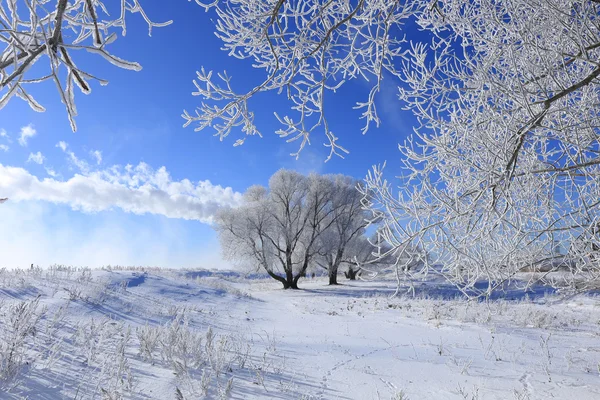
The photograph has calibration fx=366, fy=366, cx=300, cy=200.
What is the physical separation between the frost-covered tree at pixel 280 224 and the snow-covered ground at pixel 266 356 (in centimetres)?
1573

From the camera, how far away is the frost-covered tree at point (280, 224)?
2412 cm

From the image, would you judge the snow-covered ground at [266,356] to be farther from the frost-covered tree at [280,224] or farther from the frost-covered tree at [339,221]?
the frost-covered tree at [339,221]

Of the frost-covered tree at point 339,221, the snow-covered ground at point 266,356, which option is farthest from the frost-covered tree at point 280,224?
the snow-covered ground at point 266,356

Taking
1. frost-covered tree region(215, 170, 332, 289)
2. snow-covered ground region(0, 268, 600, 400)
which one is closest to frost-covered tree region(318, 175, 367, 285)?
frost-covered tree region(215, 170, 332, 289)

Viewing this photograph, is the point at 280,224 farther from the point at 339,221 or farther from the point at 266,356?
the point at 266,356

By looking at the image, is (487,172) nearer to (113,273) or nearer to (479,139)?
(479,139)

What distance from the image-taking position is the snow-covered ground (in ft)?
9.53

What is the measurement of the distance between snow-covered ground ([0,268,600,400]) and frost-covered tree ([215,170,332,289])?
1573 cm

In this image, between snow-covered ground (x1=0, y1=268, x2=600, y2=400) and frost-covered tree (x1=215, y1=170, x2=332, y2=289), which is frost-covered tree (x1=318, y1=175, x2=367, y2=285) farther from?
snow-covered ground (x1=0, y1=268, x2=600, y2=400)

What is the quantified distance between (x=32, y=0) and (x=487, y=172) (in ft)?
7.89

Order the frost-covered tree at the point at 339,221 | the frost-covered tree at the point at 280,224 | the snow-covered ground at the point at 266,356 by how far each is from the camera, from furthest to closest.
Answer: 1. the frost-covered tree at the point at 339,221
2. the frost-covered tree at the point at 280,224
3. the snow-covered ground at the point at 266,356

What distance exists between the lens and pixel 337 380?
3.67 meters

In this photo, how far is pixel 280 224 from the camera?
2553 cm

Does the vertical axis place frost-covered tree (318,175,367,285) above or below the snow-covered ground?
above
